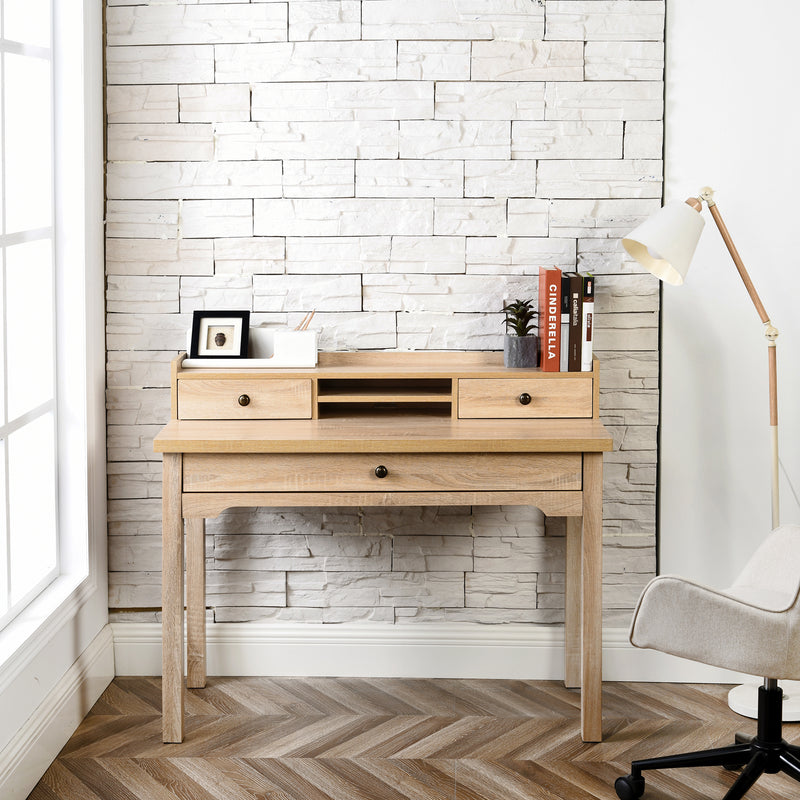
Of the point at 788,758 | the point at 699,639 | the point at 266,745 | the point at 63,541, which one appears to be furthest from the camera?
the point at 63,541

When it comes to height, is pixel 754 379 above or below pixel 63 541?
above

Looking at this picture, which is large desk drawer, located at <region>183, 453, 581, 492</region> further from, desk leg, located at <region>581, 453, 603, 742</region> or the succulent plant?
the succulent plant

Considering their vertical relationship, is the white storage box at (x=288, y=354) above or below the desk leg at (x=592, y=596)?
above

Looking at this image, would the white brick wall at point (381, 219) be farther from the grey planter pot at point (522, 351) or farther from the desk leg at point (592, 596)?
the desk leg at point (592, 596)

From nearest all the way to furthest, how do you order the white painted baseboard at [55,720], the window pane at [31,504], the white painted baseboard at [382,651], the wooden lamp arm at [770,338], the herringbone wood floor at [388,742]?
the white painted baseboard at [55,720] → the herringbone wood floor at [388,742] → the window pane at [31,504] → the wooden lamp arm at [770,338] → the white painted baseboard at [382,651]

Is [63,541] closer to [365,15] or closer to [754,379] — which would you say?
[365,15]

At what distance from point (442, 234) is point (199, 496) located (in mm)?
1033

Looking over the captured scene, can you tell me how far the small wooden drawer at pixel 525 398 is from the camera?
251 centimetres

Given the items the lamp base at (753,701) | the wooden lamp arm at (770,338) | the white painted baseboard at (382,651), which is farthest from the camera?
the white painted baseboard at (382,651)

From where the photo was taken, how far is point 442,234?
2.73 metres

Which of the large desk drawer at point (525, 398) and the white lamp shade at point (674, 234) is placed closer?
Answer: the white lamp shade at point (674, 234)

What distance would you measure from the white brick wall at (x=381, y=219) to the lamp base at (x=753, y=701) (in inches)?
15.2

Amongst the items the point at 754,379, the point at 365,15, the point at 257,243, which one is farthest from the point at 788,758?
the point at 365,15

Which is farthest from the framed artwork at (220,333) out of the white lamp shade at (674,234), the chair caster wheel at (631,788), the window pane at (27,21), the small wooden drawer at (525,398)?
the chair caster wheel at (631,788)
